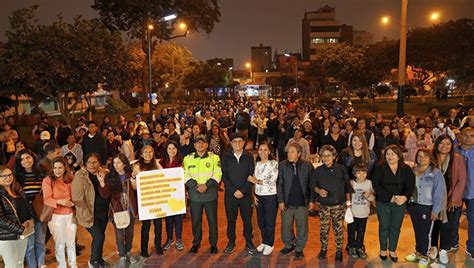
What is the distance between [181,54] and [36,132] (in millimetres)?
38589

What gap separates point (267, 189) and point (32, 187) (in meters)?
3.50

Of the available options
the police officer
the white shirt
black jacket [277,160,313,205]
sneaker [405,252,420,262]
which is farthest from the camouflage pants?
the police officer

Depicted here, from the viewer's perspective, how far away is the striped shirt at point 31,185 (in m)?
5.87

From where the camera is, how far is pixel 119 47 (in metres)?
17.1

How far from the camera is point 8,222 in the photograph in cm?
508

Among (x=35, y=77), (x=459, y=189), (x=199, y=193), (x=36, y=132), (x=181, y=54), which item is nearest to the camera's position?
(x=459, y=189)

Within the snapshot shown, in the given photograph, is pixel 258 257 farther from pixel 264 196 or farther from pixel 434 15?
pixel 434 15

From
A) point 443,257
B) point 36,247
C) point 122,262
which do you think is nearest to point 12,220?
point 36,247

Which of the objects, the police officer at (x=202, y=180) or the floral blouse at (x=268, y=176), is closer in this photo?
the floral blouse at (x=268, y=176)

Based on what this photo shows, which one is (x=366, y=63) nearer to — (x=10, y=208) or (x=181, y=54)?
(x=181, y=54)

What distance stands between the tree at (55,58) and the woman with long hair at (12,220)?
33.5ft

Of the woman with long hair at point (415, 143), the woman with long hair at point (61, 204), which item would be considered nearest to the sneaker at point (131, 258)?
the woman with long hair at point (61, 204)

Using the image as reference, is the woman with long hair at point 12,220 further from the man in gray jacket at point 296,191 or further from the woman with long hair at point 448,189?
the woman with long hair at point 448,189

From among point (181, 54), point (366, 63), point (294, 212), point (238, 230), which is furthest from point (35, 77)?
point (181, 54)
